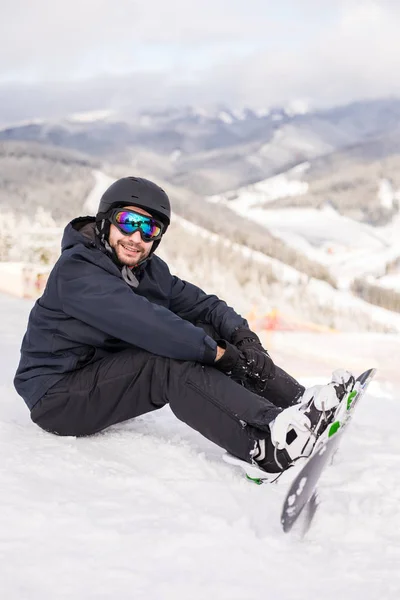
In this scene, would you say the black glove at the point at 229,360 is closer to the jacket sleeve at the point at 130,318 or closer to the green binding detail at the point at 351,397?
the jacket sleeve at the point at 130,318

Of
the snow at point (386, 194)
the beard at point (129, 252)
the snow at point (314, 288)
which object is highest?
the snow at point (386, 194)

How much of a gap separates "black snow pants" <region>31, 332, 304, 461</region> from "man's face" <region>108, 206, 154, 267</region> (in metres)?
0.49

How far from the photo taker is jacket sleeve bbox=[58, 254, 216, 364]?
9.04ft

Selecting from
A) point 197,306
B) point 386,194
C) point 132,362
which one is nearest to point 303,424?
point 132,362

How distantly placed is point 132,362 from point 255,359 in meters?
0.63

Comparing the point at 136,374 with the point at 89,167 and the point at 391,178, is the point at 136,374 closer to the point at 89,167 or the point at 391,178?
the point at 89,167

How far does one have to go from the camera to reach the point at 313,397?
2.61 m

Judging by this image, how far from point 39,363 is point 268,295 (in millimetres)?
24275

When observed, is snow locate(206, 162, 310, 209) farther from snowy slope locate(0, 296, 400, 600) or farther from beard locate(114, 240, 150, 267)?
snowy slope locate(0, 296, 400, 600)

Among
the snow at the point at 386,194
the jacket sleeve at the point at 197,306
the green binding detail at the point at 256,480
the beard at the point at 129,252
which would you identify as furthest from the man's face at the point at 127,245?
the snow at the point at 386,194

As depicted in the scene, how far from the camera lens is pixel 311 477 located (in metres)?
2.26

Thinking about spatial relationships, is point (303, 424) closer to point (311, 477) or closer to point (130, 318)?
point (311, 477)

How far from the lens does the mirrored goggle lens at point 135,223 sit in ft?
10.1

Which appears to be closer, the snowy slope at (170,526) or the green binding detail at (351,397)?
the snowy slope at (170,526)
